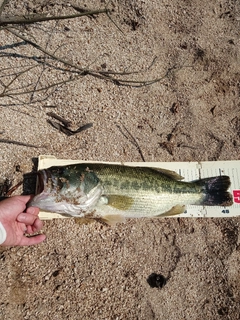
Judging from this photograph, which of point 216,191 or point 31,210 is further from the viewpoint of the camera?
point 216,191

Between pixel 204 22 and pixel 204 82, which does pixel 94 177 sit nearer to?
pixel 204 82

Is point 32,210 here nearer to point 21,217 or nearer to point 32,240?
point 21,217

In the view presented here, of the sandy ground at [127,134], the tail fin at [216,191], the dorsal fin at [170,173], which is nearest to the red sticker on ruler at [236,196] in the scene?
the tail fin at [216,191]

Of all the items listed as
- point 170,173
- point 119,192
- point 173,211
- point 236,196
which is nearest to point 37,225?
point 119,192

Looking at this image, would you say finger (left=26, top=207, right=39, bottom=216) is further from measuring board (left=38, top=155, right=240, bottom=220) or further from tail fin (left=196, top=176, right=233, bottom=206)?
tail fin (left=196, top=176, right=233, bottom=206)

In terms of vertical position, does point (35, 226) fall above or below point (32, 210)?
below
